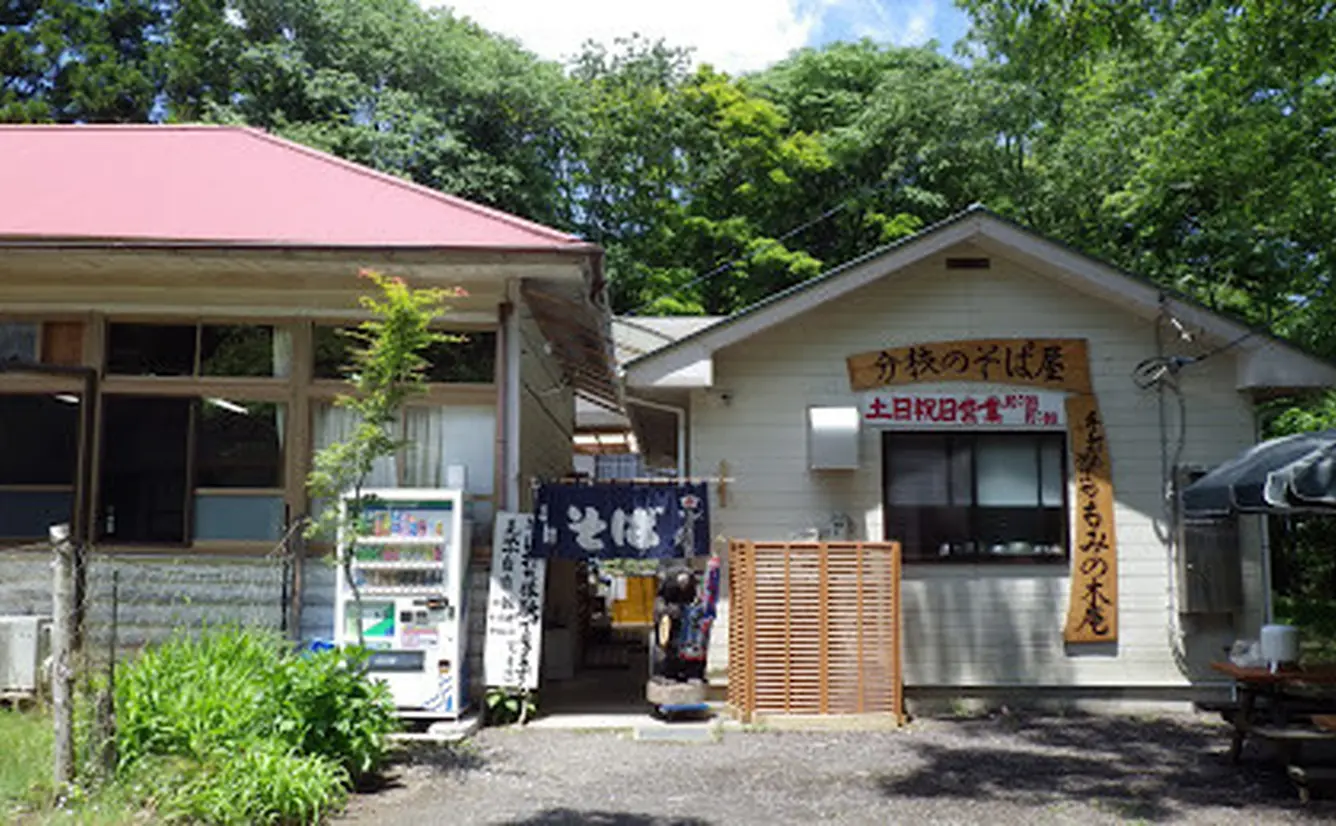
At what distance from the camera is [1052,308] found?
36.9ft

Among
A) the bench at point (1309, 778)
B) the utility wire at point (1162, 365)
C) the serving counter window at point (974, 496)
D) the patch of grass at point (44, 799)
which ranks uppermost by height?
the utility wire at point (1162, 365)

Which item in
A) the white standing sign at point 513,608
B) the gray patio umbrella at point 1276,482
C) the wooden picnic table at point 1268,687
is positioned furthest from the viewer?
the white standing sign at point 513,608

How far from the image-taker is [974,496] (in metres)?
10.9

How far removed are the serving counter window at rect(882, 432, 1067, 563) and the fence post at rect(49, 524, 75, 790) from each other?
754 cm

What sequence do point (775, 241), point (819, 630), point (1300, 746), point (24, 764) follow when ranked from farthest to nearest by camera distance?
point (775, 241) → point (819, 630) → point (1300, 746) → point (24, 764)

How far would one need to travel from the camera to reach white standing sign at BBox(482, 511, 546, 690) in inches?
383

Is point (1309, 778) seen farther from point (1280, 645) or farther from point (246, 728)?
point (246, 728)

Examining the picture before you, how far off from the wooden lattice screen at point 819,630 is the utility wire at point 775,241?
19751 millimetres

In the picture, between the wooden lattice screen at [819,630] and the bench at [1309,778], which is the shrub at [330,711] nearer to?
the wooden lattice screen at [819,630]

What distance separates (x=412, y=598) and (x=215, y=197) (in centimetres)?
486

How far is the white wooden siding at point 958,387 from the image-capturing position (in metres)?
10.8

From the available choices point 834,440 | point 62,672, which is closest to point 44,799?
point 62,672

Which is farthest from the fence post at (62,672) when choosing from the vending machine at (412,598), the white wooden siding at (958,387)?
the white wooden siding at (958,387)

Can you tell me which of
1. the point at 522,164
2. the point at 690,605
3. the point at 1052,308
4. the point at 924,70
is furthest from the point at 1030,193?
the point at 690,605
